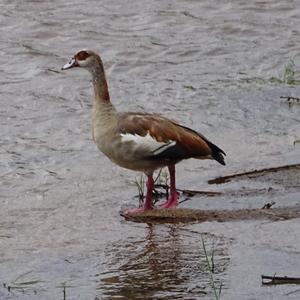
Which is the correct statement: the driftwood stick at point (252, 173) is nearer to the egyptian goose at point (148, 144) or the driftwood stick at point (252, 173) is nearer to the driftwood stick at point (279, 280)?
the egyptian goose at point (148, 144)

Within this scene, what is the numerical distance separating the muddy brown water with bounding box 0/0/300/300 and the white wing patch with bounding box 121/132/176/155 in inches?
17.7

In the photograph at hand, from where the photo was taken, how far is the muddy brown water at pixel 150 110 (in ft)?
23.1

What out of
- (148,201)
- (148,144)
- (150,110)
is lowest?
(148,201)

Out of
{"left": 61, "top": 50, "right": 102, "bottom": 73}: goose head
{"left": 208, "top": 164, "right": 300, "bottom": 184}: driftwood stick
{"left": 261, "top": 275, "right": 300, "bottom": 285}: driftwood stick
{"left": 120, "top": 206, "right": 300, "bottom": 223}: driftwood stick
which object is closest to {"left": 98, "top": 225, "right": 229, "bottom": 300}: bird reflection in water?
{"left": 120, "top": 206, "right": 300, "bottom": 223}: driftwood stick

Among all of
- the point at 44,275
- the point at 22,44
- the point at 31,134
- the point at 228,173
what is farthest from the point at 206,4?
the point at 44,275

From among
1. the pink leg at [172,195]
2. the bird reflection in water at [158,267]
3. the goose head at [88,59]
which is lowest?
the bird reflection in water at [158,267]

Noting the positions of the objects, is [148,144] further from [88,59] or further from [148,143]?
[88,59]

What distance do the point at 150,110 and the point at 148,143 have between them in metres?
3.14

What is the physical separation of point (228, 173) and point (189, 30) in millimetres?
5524

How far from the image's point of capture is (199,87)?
12617 millimetres

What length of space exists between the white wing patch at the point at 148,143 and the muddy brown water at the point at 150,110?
0.45 metres

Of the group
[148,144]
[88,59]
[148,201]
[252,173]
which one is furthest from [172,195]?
[88,59]

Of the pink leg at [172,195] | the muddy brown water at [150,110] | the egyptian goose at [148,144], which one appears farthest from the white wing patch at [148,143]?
the muddy brown water at [150,110]

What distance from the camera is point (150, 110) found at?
11.8 metres
